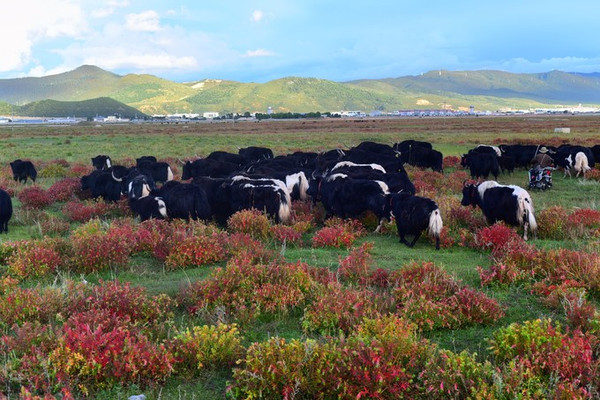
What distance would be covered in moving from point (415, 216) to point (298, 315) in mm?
4145

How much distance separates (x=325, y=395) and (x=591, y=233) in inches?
314

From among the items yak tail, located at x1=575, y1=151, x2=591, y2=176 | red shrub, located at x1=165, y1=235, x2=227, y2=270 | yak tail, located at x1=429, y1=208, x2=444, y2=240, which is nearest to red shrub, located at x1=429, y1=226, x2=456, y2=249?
yak tail, located at x1=429, y1=208, x2=444, y2=240

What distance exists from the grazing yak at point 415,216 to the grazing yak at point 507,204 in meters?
1.63

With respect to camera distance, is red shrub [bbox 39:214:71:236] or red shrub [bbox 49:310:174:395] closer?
red shrub [bbox 49:310:174:395]

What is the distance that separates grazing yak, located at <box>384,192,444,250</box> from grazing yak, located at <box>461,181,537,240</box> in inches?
64.3

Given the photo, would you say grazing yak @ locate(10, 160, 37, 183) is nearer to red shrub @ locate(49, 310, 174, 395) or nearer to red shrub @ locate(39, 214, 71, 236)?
red shrub @ locate(39, 214, 71, 236)

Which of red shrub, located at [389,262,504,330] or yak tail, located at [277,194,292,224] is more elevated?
yak tail, located at [277,194,292,224]

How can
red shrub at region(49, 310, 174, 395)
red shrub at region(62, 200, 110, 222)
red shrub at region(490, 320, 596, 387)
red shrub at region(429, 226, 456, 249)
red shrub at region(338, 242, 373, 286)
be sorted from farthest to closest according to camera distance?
red shrub at region(62, 200, 110, 222)
red shrub at region(429, 226, 456, 249)
red shrub at region(338, 242, 373, 286)
red shrub at region(49, 310, 174, 395)
red shrub at region(490, 320, 596, 387)

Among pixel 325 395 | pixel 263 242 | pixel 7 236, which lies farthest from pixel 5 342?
pixel 7 236

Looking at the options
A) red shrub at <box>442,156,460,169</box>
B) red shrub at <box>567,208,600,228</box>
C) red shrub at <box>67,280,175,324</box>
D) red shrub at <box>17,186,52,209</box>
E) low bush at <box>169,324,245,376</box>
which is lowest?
low bush at <box>169,324,245,376</box>

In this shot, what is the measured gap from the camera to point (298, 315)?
6238 mm

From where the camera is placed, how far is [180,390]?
451 centimetres

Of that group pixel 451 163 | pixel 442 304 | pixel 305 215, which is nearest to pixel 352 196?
pixel 305 215

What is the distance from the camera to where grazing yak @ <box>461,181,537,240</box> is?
9.73m
